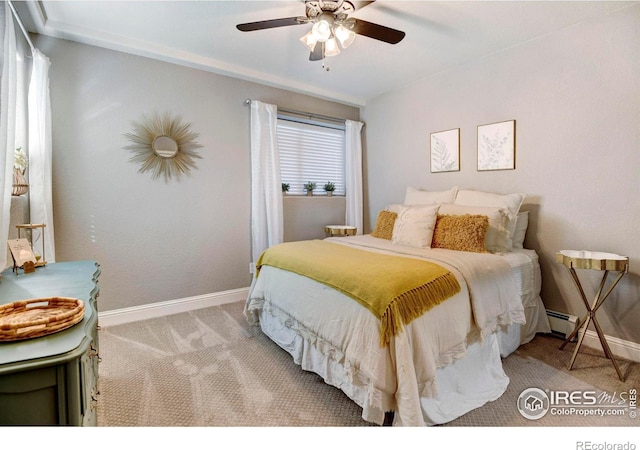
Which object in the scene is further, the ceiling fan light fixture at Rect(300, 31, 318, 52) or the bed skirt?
the ceiling fan light fixture at Rect(300, 31, 318, 52)

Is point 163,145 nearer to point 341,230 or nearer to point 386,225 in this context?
point 341,230

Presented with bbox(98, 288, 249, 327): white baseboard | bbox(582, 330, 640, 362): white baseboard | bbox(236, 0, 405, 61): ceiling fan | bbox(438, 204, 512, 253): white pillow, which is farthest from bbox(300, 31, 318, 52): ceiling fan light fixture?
bbox(582, 330, 640, 362): white baseboard

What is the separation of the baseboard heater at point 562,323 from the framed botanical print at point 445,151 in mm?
1627

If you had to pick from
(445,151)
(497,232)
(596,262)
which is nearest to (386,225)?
(497,232)

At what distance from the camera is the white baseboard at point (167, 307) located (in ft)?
9.24

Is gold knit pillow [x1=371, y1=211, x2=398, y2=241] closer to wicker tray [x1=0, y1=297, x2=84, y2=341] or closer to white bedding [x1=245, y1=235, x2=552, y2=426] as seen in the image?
white bedding [x1=245, y1=235, x2=552, y2=426]

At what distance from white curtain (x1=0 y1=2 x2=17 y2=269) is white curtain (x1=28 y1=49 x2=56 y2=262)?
2.30 ft

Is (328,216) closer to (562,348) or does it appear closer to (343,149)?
(343,149)

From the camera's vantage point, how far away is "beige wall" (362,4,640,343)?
7.34 ft

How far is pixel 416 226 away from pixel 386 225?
19.4 inches

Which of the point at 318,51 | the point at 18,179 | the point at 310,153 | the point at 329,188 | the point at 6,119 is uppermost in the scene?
the point at 318,51

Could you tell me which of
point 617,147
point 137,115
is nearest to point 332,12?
point 137,115

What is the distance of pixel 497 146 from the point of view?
2.97 meters
